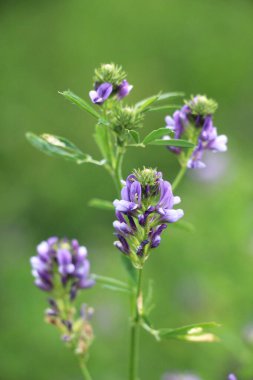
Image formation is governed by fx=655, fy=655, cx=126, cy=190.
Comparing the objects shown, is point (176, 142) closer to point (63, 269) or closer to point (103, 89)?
point (103, 89)

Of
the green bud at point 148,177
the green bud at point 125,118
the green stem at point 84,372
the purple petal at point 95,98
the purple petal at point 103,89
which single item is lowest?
the green stem at point 84,372

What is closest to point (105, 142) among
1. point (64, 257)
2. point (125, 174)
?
point (64, 257)

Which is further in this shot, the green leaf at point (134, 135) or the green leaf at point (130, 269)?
the green leaf at point (130, 269)

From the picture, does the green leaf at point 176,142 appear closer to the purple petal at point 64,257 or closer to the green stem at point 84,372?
the purple petal at point 64,257

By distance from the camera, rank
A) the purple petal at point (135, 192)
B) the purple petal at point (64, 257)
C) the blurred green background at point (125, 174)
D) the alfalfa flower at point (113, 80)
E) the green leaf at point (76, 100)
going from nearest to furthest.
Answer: the purple petal at point (135, 192) < the green leaf at point (76, 100) < the alfalfa flower at point (113, 80) < the purple petal at point (64, 257) < the blurred green background at point (125, 174)

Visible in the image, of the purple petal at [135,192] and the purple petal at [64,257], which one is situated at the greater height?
the purple petal at [135,192]

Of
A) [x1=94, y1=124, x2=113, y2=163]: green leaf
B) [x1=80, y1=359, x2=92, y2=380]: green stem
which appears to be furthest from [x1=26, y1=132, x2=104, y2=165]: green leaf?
[x1=80, y1=359, x2=92, y2=380]: green stem

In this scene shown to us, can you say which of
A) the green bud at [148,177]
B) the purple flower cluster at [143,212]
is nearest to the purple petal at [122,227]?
the purple flower cluster at [143,212]
